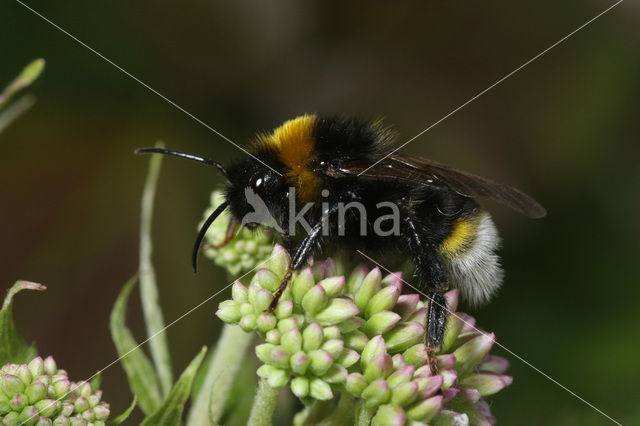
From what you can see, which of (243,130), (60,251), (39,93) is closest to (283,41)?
(243,130)

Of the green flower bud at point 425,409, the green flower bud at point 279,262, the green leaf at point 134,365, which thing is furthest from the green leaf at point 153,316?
the green flower bud at point 425,409

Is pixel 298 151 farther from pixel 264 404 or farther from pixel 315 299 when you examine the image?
pixel 264 404

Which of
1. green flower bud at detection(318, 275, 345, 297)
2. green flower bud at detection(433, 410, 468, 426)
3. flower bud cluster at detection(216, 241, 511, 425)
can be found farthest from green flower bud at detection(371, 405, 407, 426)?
green flower bud at detection(318, 275, 345, 297)

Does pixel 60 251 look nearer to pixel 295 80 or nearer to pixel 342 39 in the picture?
pixel 295 80

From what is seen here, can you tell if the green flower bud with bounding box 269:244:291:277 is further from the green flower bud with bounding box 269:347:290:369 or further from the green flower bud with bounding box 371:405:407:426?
the green flower bud with bounding box 371:405:407:426

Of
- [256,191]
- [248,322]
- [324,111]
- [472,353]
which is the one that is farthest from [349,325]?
[324,111]
